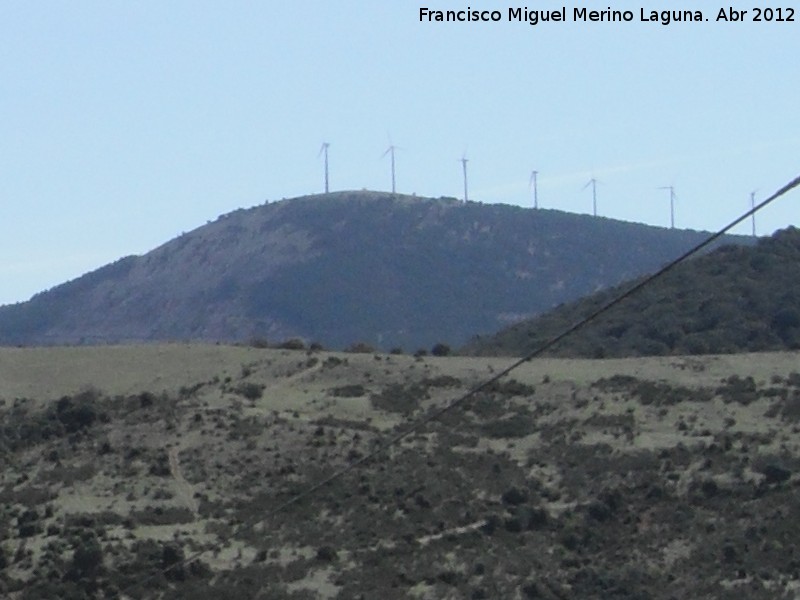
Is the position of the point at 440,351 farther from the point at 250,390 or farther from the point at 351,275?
the point at 351,275

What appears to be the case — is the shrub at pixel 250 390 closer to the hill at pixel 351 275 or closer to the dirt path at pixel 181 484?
the dirt path at pixel 181 484

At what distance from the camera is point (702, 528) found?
4475cm

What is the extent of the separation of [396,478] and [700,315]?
28.8 m

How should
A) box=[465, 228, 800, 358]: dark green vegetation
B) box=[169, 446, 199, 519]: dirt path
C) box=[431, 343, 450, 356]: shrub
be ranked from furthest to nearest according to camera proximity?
box=[465, 228, 800, 358]: dark green vegetation, box=[431, 343, 450, 356]: shrub, box=[169, 446, 199, 519]: dirt path

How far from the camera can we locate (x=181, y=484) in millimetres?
51375

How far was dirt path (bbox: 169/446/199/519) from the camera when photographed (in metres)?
49.6

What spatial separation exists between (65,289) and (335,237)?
27782 mm

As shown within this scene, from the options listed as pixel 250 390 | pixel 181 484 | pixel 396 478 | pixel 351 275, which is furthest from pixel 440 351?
pixel 351 275

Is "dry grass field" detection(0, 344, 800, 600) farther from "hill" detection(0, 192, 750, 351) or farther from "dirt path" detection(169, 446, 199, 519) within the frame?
"hill" detection(0, 192, 750, 351)

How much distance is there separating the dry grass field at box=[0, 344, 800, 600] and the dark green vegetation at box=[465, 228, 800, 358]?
922 centimetres

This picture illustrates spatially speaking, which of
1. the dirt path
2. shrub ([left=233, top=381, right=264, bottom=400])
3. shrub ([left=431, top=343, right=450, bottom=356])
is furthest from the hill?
the dirt path

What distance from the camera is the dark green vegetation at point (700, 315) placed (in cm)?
7238

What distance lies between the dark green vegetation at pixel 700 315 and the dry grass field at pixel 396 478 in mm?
9220

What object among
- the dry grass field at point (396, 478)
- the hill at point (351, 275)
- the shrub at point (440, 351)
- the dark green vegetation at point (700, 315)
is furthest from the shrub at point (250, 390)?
the hill at point (351, 275)
